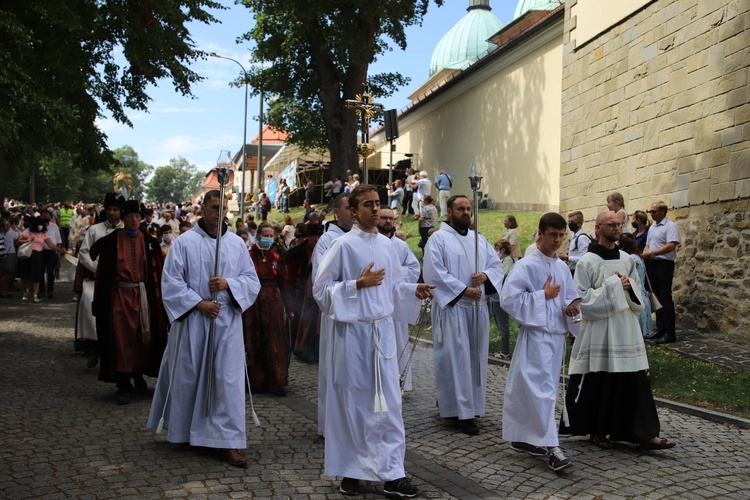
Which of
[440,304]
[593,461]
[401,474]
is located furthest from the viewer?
[440,304]

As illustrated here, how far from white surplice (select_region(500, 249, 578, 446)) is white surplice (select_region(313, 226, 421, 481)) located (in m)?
1.13

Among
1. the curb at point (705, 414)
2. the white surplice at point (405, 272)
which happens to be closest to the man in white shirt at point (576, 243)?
the curb at point (705, 414)

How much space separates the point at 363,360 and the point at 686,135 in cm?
971

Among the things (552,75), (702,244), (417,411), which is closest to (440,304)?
(417,411)

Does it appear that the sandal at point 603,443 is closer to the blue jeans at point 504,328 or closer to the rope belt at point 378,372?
the rope belt at point 378,372

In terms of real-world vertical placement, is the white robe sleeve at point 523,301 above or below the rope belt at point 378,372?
above

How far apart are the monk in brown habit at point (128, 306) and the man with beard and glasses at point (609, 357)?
418cm

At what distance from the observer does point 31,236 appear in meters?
17.4

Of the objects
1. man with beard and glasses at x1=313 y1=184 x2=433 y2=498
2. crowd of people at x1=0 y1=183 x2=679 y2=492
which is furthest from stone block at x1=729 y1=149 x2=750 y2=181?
man with beard and glasses at x1=313 y1=184 x2=433 y2=498

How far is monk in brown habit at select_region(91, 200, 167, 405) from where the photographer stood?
25.4ft

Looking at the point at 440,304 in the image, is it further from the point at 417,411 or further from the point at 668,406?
the point at 668,406

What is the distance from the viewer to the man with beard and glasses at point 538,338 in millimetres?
5824

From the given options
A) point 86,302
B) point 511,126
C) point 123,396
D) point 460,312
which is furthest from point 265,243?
point 511,126

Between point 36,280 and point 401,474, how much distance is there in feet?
47.8
